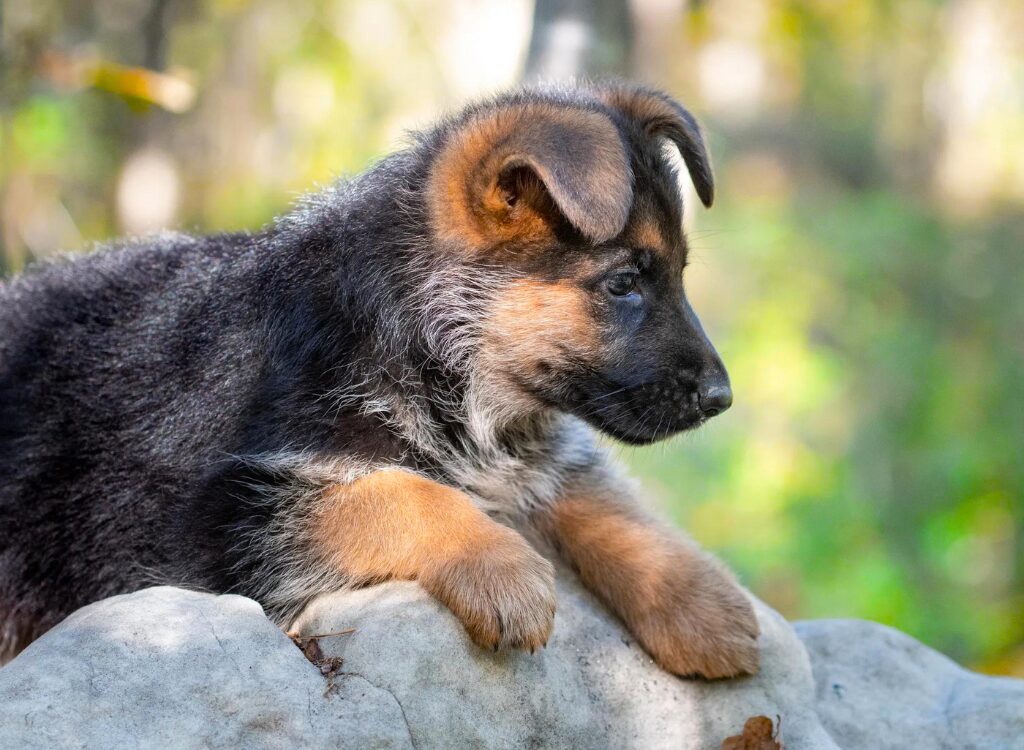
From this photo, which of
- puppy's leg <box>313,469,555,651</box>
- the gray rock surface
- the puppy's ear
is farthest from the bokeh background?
puppy's leg <box>313,469,555,651</box>

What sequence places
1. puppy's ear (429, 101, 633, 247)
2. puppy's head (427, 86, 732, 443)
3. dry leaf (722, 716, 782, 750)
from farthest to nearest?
puppy's head (427, 86, 732, 443)
dry leaf (722, 716, 782, 750)
puppy's ear (429, 101, 633, 247)

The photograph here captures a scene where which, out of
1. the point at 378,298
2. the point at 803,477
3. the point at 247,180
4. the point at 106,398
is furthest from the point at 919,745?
the point at 247,180

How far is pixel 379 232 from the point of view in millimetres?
5035

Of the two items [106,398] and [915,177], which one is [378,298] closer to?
[106,398]

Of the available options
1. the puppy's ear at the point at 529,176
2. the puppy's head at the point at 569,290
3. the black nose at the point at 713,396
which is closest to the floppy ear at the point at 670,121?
the puppy's head at the point at 569,290

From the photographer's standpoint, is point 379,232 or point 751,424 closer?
point 379,232

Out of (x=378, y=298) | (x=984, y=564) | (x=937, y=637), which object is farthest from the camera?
(x=984, y=564)

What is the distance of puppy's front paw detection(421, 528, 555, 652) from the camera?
4055 mm

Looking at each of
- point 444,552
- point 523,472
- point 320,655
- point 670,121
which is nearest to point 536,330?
point 523,472

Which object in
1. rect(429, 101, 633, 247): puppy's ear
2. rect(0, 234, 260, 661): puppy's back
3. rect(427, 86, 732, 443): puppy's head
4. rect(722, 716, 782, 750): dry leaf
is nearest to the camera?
rect(429, 101, 633, 247): puppy's ear

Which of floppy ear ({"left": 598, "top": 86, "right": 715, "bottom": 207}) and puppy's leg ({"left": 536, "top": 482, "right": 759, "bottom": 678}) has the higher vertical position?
floppy ear ({"left": 598, "top": 86, "right": 715, "bottom": 207})

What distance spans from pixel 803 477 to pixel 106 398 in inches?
316

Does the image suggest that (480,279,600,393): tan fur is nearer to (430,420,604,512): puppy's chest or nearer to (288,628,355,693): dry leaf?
(430,420,604,512): puppy's chest

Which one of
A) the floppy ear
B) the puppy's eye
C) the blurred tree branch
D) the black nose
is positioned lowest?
the black nose
